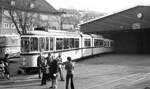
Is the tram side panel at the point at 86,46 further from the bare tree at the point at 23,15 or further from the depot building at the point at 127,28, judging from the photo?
the bare tree at the point at 23,15

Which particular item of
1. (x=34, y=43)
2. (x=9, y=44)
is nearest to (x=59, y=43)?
(x=34, y=43)

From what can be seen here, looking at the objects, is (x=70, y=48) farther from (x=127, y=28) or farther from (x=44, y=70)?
(x=127, y=28)

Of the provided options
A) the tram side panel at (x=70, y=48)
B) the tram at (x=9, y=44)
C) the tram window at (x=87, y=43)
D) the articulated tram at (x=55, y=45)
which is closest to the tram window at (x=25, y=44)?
the articulated tram at (x=55, y=45)

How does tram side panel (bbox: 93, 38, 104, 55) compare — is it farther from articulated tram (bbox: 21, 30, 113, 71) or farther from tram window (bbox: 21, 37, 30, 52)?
tram window (bbox: 21, 37, 30, 52)

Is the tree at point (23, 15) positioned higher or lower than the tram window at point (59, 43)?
higher

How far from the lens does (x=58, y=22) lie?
75875mm

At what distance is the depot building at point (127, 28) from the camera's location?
39.1 m

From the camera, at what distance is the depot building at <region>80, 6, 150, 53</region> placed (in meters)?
39.1

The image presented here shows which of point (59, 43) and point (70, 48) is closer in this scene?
point (59, 43)

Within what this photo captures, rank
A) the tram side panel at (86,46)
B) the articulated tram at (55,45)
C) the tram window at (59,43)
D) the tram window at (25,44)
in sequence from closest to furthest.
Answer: the articulated tram at (55,45) < the tram window at (25,44) < the tram window at (59,43) < the tram side panel at (86,46)

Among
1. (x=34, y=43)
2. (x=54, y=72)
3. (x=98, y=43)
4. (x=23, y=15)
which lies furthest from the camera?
(x=23, y=15)

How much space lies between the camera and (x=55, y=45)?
22.5 m

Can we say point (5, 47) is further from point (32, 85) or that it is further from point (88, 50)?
point (32, 85)

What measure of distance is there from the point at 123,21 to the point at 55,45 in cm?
2104
